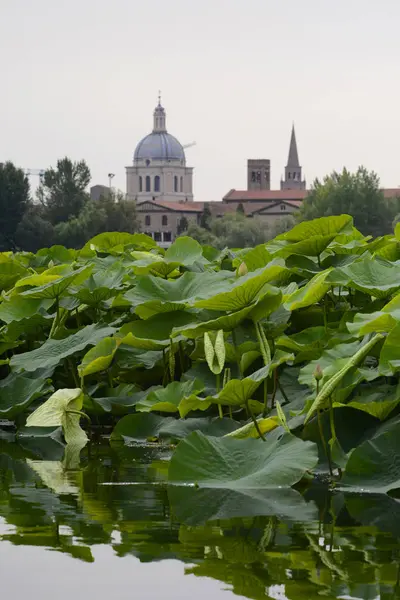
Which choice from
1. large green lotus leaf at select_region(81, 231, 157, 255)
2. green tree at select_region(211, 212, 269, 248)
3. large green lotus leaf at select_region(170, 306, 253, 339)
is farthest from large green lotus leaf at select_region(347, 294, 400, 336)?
green tree at select_region(211, 212, 269, 248)

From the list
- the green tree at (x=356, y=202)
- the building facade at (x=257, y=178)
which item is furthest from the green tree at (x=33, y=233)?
the building facade at (x=257, y=178)

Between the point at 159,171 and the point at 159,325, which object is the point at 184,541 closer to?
the point at 159,325

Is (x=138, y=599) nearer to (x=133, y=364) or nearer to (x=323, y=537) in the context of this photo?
(x=323, y=537)

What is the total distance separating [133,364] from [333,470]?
0.83 m

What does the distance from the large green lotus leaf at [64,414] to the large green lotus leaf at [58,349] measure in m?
0.21

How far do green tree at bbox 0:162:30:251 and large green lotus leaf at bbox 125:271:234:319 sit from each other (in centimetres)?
5976

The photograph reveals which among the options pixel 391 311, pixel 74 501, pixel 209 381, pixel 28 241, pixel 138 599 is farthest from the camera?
pixel 28 241

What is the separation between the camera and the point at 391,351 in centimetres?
179

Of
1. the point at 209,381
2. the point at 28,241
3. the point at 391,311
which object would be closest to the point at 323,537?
the point at 391,311

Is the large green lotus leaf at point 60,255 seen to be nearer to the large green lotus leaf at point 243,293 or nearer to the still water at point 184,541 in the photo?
the large green lotus leaf at point 243,293

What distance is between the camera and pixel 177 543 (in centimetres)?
138

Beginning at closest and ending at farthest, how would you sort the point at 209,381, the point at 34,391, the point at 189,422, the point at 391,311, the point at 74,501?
the point at 74,501 → the point at 391,311 → the point at 189,422 → the point at 209,381 → the point at 34,391

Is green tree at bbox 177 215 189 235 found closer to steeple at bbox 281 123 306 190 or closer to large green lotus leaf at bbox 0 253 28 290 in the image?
steeple at bbox 281 123 306 190

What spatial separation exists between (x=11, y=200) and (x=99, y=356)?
60.8 meters
